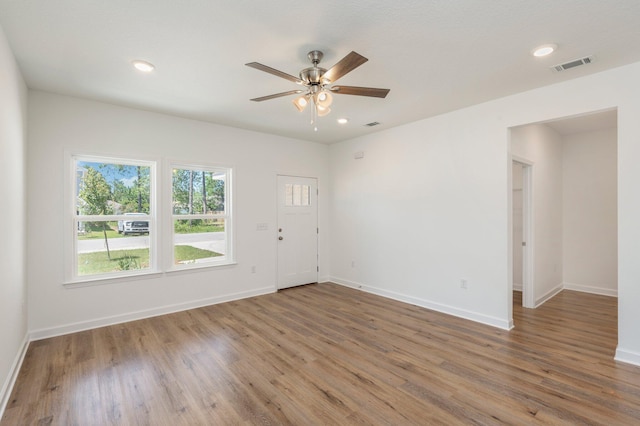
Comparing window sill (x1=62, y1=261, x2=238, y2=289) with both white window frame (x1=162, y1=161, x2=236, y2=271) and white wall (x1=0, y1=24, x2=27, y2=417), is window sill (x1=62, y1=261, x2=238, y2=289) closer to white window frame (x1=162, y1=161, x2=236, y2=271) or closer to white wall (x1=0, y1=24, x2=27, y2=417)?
white window frame (x1=162, y1=161, x2=236, y2=271)

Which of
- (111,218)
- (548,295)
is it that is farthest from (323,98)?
(548,295)

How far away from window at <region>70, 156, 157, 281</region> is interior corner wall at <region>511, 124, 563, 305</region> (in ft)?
16.2

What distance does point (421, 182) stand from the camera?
457cm

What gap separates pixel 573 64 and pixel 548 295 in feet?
12.0

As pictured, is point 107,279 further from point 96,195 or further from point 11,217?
point 11,217

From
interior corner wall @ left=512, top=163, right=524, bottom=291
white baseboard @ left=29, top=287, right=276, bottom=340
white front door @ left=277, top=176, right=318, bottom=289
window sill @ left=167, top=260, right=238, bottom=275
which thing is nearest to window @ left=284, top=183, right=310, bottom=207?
white front door @ left=277, top=176, right=318, bottom=289

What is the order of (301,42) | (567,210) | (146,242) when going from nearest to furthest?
(301,42) < (146,242) < (567,210)

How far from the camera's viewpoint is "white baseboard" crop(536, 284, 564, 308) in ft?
15.0

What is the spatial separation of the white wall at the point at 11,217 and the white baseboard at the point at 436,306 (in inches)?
173

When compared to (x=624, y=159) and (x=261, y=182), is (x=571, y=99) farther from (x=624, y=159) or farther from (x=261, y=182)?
(x=261, y=182)

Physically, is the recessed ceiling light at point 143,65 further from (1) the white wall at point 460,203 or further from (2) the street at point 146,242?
(1) the white wall at point 460,203

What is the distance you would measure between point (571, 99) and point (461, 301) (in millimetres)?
2611

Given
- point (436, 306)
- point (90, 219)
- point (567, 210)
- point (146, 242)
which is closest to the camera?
point (90, 219)

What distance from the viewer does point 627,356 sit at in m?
2.82
